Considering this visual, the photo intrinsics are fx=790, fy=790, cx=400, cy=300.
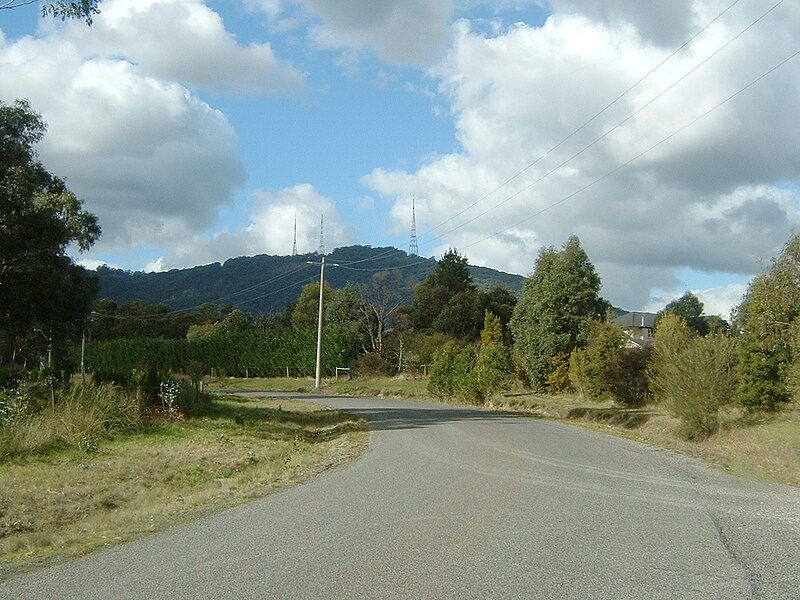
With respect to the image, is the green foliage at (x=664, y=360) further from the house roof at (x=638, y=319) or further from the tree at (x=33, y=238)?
the house roof at (x=638, y=319)

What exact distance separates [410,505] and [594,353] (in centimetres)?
2994

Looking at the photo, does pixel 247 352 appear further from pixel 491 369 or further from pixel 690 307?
pixel 690 307

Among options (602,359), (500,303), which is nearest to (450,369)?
(602,359)

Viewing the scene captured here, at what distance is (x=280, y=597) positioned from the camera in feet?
20.3

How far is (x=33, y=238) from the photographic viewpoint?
68.3ft

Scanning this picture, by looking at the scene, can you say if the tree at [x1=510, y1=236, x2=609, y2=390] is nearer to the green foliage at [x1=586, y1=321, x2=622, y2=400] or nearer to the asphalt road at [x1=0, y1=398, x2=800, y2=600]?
the green foliage at [x1=586, y1=321, x2=622, y2=400]

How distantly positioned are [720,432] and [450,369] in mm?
24673

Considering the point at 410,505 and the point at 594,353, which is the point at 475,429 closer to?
the point at 410,505

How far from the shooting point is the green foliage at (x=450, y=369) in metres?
44.8

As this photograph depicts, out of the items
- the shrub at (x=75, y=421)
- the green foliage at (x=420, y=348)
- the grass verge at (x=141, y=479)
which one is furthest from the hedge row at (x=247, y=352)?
the shrub at (x=75, y=421)

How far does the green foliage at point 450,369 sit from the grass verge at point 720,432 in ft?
8.62

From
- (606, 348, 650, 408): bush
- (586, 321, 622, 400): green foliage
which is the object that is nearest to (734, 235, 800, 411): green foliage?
(606, 348, 650, 408): bush

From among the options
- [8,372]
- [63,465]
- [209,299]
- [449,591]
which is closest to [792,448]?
[449,591]

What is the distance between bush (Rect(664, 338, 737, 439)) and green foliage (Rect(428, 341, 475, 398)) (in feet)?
70.4
